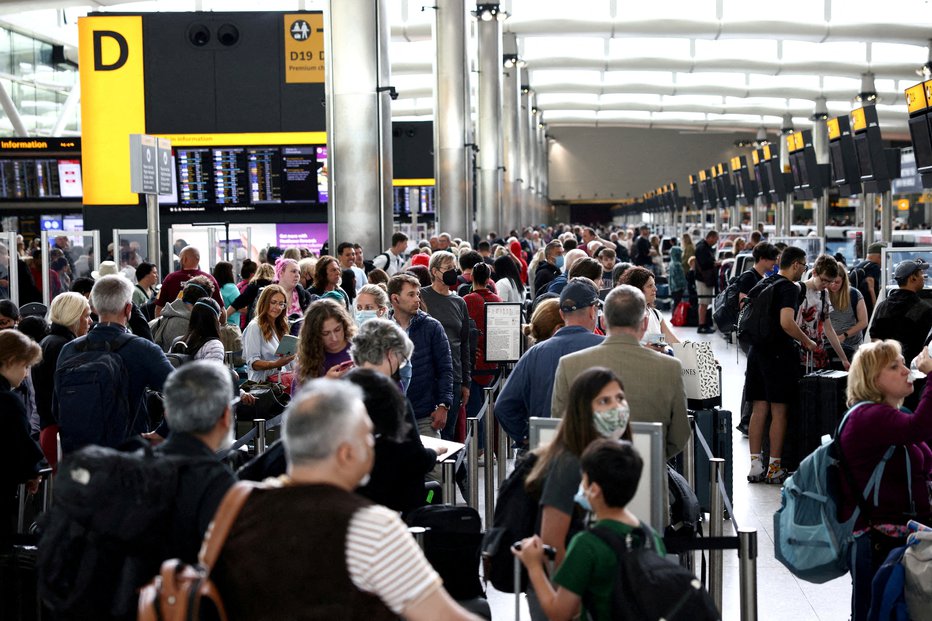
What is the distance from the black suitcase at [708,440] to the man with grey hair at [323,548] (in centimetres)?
445

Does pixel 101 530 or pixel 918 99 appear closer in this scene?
pixel 101 530

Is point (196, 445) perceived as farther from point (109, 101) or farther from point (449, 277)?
point (109, 101)

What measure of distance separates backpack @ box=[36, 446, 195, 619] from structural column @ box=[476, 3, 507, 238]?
28.6 meters

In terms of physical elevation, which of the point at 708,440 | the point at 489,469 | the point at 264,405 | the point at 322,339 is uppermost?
the point at 322,339

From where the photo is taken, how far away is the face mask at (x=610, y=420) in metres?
A: 3.82

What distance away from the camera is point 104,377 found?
5.38m

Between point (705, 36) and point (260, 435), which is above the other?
point (705, 36)

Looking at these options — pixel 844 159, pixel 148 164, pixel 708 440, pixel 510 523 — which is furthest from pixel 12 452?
pixel 844 159

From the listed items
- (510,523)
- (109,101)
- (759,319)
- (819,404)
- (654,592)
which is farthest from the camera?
(109,101)

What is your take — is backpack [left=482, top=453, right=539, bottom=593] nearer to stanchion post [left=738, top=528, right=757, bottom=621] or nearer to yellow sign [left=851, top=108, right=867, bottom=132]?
stanchion post [left=738, top=528, right=757, bottom=621]

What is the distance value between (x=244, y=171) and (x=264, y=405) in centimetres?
1280

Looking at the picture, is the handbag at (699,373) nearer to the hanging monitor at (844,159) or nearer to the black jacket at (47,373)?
the black jacket at (47,373)

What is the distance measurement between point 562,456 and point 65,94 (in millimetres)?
42885

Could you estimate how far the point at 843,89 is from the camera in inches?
1848
